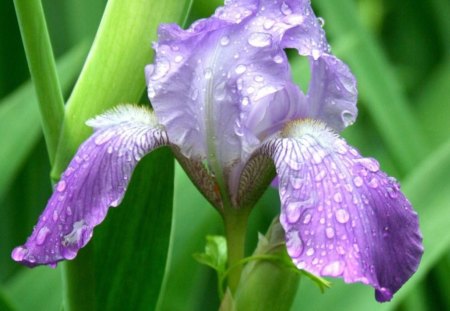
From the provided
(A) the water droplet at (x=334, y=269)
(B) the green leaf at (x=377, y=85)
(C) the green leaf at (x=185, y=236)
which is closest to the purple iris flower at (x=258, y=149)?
(A) the water droplet at (x=334, y=269)

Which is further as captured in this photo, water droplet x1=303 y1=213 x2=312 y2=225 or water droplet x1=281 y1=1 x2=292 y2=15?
water droplet x1=281 y1=1 x2=292 y2=15

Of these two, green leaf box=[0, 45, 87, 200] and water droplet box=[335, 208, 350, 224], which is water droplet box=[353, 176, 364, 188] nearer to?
water droplet box=[335, 208, 350, 224]

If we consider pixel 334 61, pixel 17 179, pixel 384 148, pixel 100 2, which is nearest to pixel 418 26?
pixel 384 148

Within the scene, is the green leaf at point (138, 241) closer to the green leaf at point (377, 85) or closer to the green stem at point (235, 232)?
the green stem at point (235, 232)

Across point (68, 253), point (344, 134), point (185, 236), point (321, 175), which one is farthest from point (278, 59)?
point (344, 134)

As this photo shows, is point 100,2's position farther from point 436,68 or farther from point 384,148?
point 436,68

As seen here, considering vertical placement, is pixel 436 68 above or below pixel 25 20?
below

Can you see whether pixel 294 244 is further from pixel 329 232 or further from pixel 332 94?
pixel 332 94

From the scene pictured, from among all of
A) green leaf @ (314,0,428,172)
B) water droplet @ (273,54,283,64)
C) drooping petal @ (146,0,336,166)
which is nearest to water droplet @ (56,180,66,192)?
drooping petal @ (146,0,336,166)
